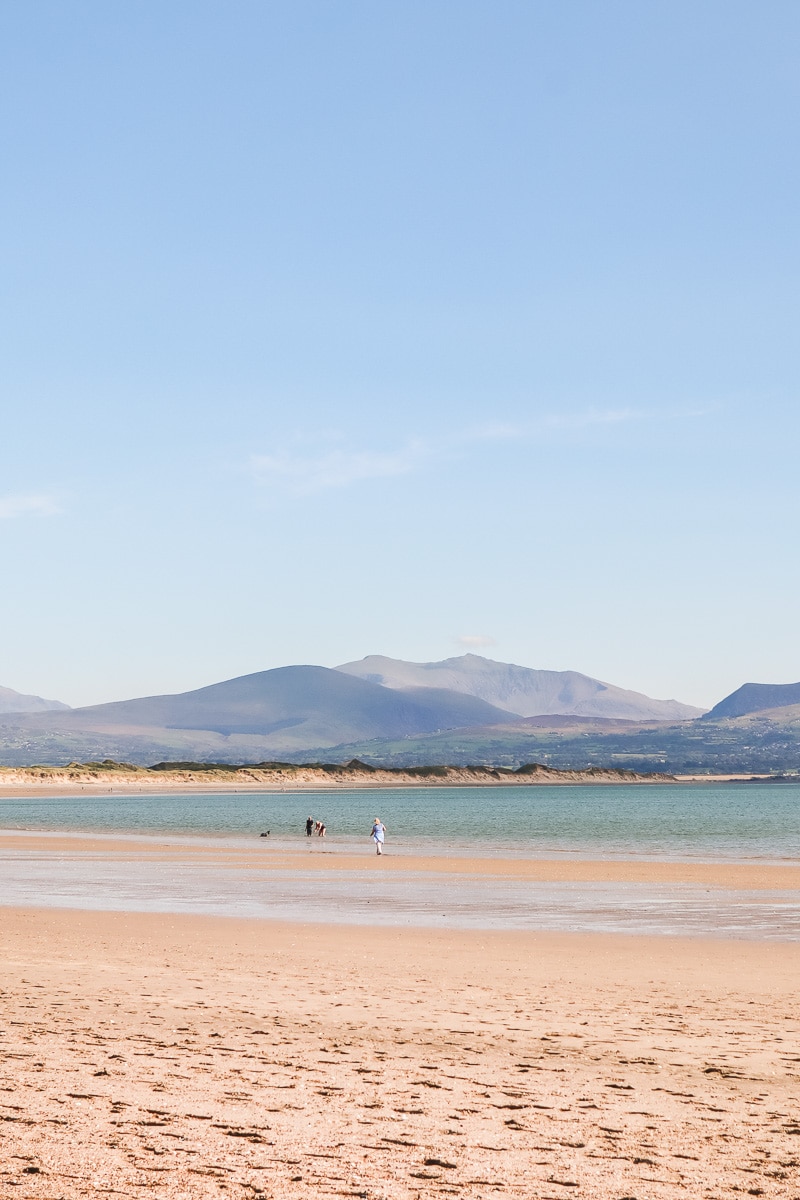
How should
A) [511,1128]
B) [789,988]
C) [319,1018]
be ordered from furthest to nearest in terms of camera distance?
[789,988], [319,1018], [511,1128]

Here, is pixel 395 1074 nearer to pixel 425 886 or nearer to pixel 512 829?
pixel 425 886

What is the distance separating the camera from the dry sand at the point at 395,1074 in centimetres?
834

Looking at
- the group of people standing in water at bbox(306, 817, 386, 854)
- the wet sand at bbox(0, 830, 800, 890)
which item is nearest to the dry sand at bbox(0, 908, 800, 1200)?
the wet sand at bbox(0, 830, 800, 890)

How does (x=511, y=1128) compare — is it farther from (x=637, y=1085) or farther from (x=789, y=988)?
(x=789, y=988)

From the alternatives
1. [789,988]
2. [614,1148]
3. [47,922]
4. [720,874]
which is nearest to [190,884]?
[47,922]

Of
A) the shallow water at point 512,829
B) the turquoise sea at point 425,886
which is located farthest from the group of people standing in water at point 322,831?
the shallow water at point 512,829

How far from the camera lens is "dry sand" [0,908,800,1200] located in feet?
27.4

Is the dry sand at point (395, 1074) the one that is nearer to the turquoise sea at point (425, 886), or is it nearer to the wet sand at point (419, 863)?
the turquoise sea at point (425, 886)

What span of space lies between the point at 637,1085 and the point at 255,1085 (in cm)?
355

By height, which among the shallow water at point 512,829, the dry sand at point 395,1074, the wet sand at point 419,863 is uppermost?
the dry sand at point 395,1074

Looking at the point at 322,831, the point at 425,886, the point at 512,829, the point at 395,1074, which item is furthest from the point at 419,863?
the point at 395,1074

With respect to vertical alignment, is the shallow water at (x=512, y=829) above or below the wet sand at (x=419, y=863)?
below

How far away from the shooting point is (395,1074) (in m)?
11.5

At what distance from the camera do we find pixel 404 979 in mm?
18047
